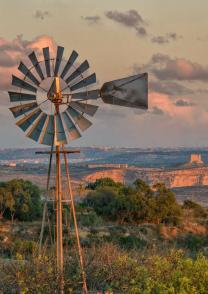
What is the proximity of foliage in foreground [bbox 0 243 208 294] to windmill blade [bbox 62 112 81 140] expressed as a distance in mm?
2585

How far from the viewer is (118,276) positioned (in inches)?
459

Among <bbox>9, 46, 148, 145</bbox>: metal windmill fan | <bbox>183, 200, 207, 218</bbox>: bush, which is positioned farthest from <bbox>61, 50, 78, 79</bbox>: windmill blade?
<bbox>183, 200, 207, 218</bbox>: bush

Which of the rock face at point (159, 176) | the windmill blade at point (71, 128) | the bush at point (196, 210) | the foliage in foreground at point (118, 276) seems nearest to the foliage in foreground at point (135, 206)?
the bush at point (196, 210)

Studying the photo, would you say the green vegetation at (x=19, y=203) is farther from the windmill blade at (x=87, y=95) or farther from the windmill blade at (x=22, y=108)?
the windmill blade at (x=87, y=95)

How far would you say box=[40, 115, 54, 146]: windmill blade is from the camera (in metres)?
11.3

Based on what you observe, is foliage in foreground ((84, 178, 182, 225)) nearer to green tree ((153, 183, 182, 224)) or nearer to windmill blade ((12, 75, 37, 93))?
green tree ((153, 183, 182, 224))

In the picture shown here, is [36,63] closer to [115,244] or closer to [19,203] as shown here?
[115,244]

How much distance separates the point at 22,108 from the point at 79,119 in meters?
1.21

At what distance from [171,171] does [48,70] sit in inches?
6119

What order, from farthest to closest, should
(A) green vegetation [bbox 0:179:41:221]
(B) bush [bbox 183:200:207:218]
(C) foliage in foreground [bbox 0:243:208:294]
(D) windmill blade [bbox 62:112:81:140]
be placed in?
(B) bush [bbox 183:200:207:218] → (A) green vegetation [bbox 0:179:41:221] → (D) windmill blade [bbox 62:112:81:140] → (C) foliage in foreground [bbox 0:243:208:294]

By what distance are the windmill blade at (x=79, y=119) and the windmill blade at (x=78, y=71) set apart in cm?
59

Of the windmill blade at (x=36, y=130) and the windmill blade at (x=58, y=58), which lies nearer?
the windmill blade at (x=36, y=130)

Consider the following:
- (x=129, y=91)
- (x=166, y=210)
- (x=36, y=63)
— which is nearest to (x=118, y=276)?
(x=129, y=91)

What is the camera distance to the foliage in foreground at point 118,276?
32.9 feet
